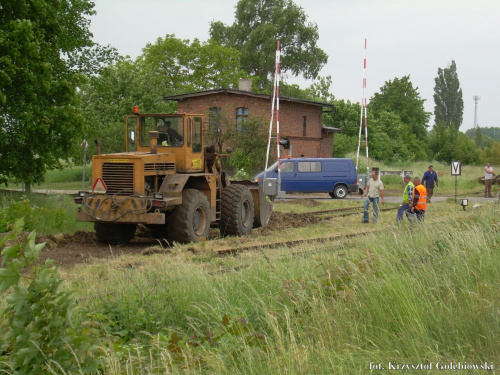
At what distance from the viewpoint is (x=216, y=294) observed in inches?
278

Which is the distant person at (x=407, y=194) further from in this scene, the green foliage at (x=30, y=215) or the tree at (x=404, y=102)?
the tree at (x=404, y=102)

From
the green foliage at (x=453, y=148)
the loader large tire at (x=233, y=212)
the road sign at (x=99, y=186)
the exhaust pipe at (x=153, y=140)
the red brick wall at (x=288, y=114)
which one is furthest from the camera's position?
the green foliage at (x=453, y=148)

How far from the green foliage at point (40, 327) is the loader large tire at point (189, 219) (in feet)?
30.8

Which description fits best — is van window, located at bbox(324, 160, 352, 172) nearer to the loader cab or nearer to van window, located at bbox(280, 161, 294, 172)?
van window, located at bbox(280, 161, 294, 172)

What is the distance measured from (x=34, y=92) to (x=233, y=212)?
822 centimetres

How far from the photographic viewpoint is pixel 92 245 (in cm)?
1476

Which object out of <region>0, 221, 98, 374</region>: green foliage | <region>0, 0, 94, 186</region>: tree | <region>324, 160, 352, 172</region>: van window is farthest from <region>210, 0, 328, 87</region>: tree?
<region>0, 221, 98, 374</region>: green foliage

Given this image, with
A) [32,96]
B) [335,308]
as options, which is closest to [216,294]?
[335,308]

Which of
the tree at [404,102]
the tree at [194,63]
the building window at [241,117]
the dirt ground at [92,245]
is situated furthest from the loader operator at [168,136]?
the tree at [404,102]

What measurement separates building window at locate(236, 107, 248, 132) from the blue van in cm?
841

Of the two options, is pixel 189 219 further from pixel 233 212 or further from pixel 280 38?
pixel 280 38

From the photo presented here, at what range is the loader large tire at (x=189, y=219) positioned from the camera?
569 inches

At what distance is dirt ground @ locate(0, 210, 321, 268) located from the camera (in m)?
12.5

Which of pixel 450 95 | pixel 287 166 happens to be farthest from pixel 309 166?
pixel 450 95
